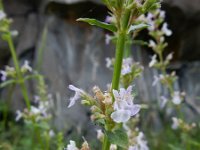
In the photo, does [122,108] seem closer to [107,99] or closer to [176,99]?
[107,99]

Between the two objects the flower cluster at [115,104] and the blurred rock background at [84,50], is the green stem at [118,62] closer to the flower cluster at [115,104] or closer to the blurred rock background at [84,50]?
the flower cluster at [115,104]

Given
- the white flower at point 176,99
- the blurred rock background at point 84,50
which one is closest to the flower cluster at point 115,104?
the white flower at point 176,99

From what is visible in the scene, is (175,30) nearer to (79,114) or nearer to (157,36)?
(79,114)

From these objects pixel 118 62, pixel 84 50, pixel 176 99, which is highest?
pixel 84 50

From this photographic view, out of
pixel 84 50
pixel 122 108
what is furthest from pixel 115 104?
pixel 84 50

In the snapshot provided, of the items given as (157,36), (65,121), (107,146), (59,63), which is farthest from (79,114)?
(107,146)

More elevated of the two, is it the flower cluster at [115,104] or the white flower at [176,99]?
the white flower at [176,99]
